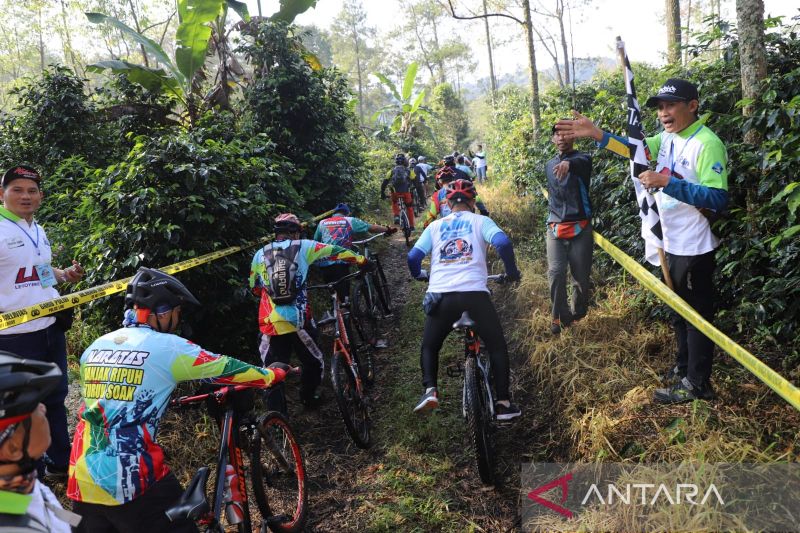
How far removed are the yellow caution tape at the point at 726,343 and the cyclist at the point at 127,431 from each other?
10.0ft

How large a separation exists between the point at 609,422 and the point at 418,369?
8.85ft

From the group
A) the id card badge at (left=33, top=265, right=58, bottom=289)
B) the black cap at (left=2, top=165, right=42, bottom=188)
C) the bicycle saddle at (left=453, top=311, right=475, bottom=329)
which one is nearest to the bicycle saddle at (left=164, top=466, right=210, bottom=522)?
the bicycle saddle at (left=453, top=311, right=475, bottom=329)

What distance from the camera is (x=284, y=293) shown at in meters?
4.64

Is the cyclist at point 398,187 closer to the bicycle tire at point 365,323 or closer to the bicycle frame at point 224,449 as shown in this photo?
the bicycle tire at point 365,323

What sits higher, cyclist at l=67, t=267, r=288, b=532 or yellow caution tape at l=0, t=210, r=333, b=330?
yellow caution tape at l=0, t=210, r=333, b=330

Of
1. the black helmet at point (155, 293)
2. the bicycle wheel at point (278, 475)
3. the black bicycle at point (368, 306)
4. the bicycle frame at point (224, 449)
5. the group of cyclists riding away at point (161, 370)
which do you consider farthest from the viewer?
the black bicycle at point (368, 306)

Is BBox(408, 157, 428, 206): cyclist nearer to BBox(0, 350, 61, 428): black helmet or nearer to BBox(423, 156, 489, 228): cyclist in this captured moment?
BBox(423, 156, 489, 228): cyclist

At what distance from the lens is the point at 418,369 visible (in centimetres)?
613

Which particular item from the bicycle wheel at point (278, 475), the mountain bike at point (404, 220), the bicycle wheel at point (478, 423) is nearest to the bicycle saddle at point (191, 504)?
the bicycle wheel at point (278, 475)

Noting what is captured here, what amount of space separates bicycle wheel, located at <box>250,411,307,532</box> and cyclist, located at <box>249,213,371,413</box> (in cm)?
69

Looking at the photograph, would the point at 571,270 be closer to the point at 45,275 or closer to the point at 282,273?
the point at 282,273

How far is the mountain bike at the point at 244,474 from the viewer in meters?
2.77

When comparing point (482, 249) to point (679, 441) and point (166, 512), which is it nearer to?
point (679, 441)

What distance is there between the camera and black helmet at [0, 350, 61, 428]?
4.69ft
